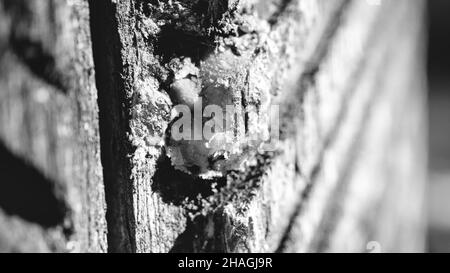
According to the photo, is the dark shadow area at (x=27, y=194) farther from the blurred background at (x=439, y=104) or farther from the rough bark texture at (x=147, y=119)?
the blurred background at (x=439, y=104)

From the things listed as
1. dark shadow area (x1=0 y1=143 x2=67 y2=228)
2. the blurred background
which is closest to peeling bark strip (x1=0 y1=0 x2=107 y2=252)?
dark shadow area (x1=0 y1=143 x2=67 y2=228)

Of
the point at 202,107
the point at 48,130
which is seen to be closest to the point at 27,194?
the point at 48,130

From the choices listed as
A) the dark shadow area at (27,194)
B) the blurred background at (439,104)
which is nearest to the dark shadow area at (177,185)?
the dark shadow area at (27,194)

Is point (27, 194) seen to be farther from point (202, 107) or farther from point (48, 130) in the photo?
point (202, 107)

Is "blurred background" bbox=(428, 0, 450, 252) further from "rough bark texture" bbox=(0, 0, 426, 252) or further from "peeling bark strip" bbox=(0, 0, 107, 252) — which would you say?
"peeling bark strip" bbox=(0, 0, 107, 252)

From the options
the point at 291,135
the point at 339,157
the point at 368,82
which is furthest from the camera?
the point at 368,82
